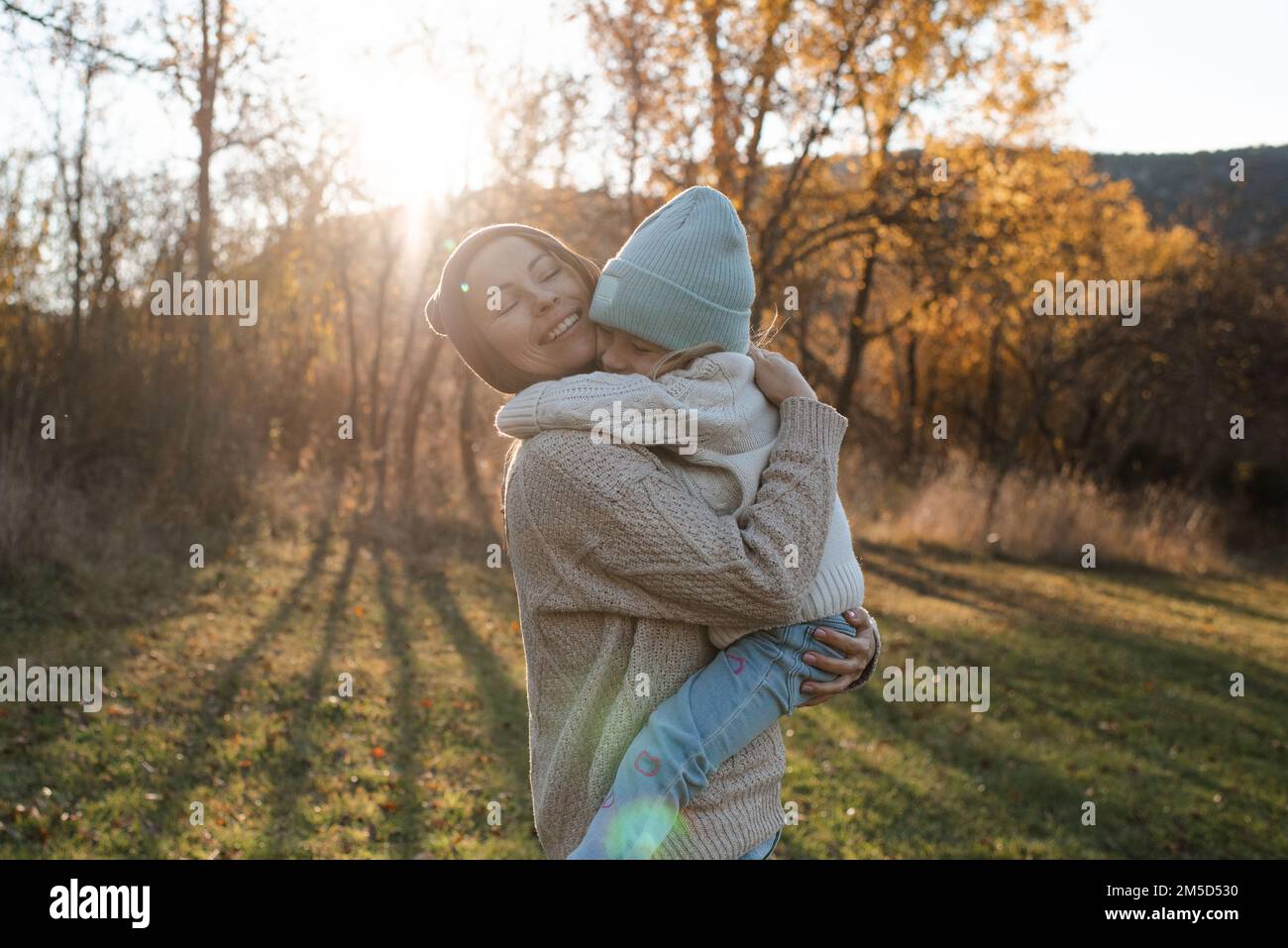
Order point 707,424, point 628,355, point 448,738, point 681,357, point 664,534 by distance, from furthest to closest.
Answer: point 448,738 < point 628,355 < point 681,357 < point 707,424 < point 664,534

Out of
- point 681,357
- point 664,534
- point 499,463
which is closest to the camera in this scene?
point 664,534

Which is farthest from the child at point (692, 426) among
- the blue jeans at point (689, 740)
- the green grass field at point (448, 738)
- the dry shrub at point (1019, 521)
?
the dry shrub at point (1019, 521)

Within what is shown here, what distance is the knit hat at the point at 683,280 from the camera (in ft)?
6.60

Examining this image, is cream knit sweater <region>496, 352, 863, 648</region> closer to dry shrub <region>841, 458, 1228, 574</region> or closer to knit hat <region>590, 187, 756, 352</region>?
knit hat <region>590, 187, 756, 352</region>

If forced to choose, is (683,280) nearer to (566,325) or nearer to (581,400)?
(566,325)

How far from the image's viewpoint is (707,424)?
1.83 meters

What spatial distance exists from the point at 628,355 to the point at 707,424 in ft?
1.10

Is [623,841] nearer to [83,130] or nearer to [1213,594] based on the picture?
[83,130]

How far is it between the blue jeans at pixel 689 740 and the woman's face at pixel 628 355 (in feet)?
1.79

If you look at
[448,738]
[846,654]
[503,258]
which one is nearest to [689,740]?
[846,654]

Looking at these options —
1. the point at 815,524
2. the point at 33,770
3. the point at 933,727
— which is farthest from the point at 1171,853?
the point at 33,770

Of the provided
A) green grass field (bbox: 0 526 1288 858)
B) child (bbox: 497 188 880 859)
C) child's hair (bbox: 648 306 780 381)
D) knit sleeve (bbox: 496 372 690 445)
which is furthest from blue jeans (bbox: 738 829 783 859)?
green grass field (bbox: 0 526 1288 858)

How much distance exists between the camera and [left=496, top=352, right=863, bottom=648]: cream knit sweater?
1.80 meters

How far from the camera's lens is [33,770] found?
17.0ft
